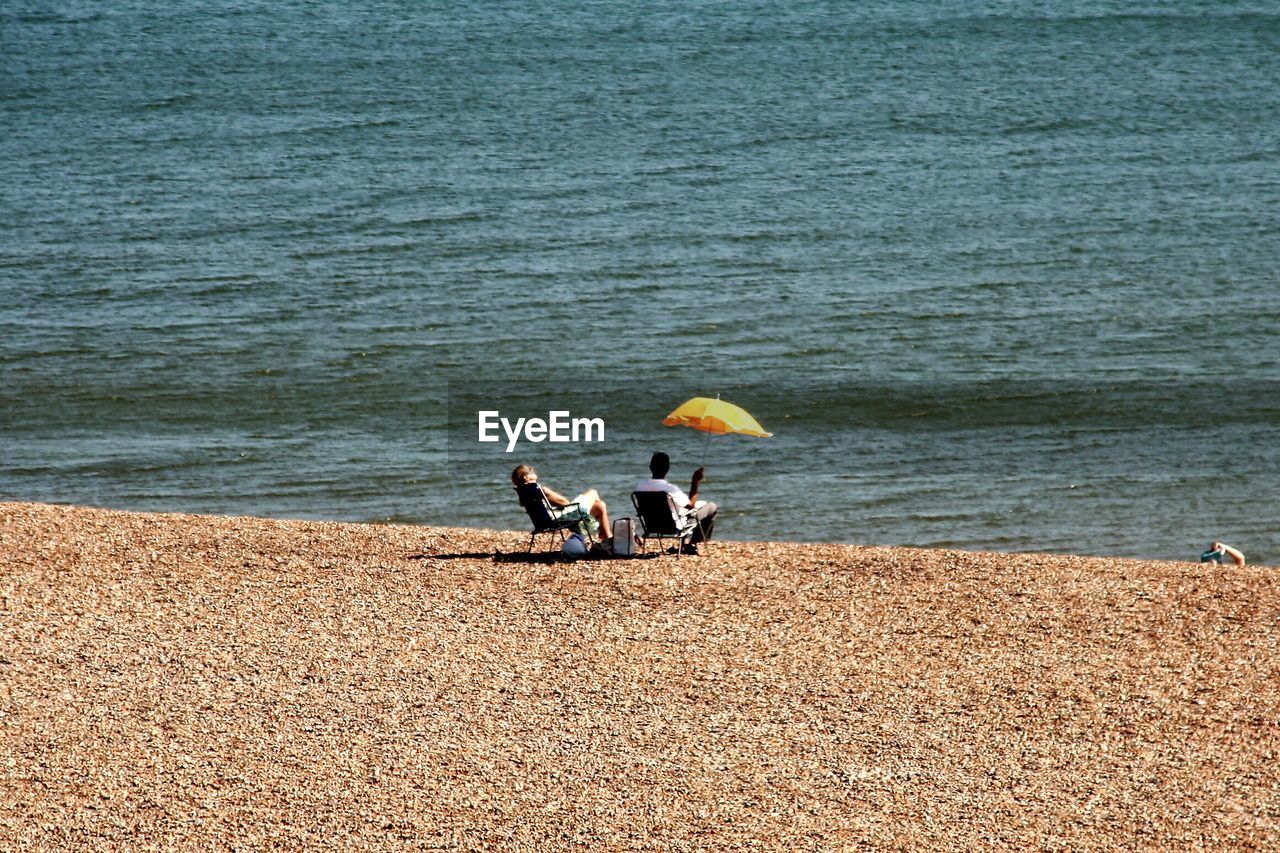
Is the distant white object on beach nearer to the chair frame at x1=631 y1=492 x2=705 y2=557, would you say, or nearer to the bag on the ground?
the chair frame at x1=631 y1=492 x2=705 y2=557

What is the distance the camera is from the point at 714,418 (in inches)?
470

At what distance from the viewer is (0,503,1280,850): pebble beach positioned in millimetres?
7305

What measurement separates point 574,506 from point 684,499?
2.90ft

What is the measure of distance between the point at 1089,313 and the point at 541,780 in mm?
18602

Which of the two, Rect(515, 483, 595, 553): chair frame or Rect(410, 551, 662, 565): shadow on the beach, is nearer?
Rect(515, 483, 595, 553): chair frame

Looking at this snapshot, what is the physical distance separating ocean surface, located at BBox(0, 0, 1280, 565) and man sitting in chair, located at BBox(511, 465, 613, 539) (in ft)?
10.0

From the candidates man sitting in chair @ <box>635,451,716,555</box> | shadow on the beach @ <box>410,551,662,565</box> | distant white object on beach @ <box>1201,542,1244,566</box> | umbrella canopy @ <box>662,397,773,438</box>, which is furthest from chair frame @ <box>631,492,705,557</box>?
distant white object on beach @ <box>1201,542,1244,566</box>

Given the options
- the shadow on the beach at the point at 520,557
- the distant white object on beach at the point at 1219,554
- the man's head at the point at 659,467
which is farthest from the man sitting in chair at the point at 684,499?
the distant white object on beach at the point at 1219,554

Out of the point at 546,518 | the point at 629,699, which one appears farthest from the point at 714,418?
the point at 629,699

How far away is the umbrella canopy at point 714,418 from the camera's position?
39.1ft

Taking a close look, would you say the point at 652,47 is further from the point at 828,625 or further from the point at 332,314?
the point at 828,625

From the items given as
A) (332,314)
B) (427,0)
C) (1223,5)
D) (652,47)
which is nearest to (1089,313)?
(332,314)

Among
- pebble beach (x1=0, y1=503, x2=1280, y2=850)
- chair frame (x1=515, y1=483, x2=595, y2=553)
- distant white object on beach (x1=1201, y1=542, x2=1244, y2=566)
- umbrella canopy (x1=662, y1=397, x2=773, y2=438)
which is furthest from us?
distant white object on beach (x1=1201, y1=542, x2=1244, y2=566)

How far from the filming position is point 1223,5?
51.9m
